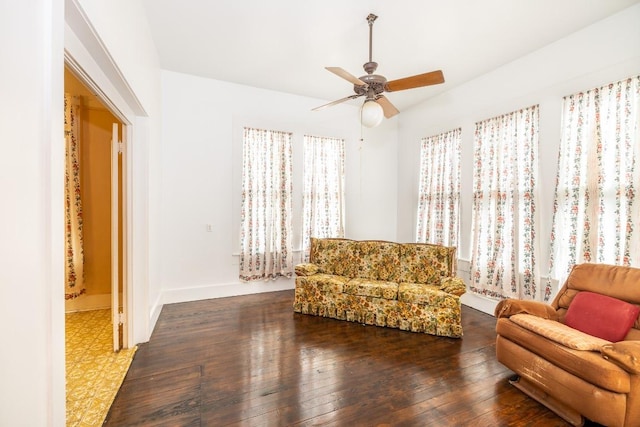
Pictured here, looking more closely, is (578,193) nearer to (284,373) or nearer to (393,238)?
(393,238)

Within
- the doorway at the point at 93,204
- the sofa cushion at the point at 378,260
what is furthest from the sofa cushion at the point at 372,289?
the doorway at the point at 93,204

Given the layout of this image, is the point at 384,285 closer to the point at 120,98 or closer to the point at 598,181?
the point at 598,181

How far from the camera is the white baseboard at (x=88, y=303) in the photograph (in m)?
3.60

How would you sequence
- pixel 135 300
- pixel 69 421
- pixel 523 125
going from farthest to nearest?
1. pixel 523 125
2. pixel 135 300
3. pixel 69 421

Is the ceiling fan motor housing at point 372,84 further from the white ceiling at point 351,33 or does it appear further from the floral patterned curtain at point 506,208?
the floral patterned curtain at point 506,208

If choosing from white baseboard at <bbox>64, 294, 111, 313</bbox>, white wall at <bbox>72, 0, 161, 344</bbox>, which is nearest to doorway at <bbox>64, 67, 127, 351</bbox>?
white baseboard at <bbox>64, 294, 111, 313</bbox>

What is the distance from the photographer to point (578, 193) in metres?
2.94

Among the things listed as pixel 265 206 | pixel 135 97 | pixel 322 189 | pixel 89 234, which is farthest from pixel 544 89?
pixel 89 234

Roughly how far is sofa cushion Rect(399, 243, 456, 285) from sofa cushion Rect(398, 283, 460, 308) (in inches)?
9.0

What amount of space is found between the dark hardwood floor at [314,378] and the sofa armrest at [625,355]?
22.8 inches

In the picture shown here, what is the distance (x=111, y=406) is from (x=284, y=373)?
122 cm

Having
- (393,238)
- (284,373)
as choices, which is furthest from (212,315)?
(393,238)

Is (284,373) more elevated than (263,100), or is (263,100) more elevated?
(263,100)
